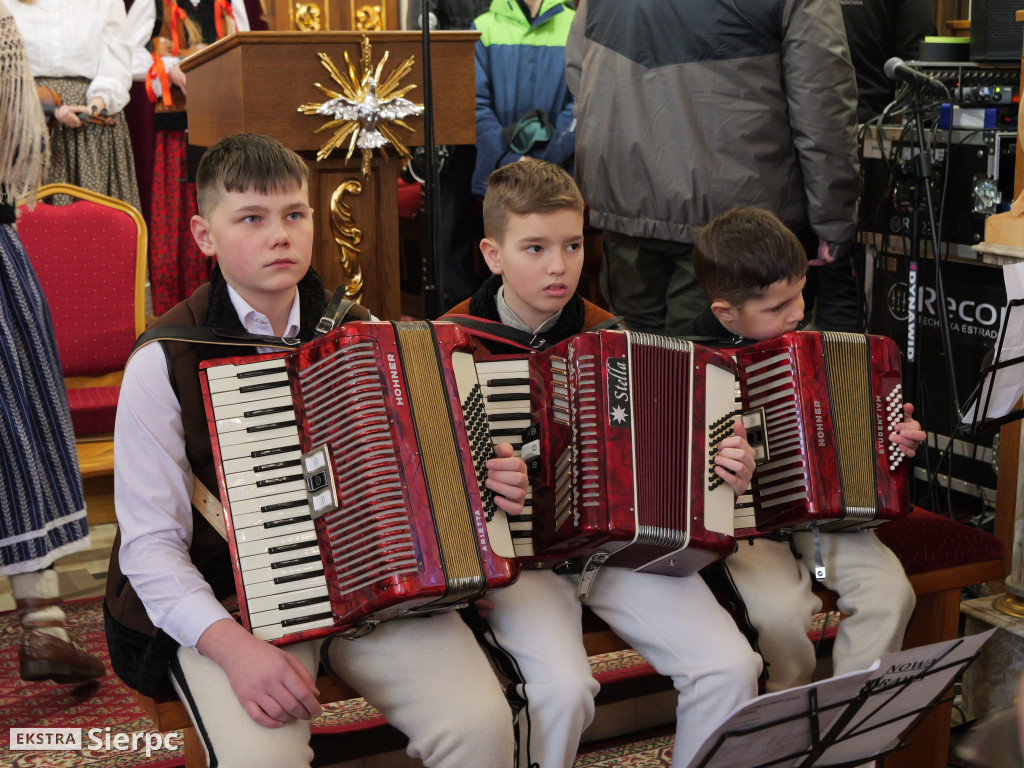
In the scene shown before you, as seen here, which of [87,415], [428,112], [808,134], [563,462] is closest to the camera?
[563,462]

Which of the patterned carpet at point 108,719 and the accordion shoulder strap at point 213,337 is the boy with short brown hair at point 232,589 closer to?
the accordion shoulder strap at point 213,337

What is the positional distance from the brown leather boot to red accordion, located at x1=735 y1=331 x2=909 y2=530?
1598 millimetres

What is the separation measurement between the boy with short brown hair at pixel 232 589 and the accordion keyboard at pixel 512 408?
170mm

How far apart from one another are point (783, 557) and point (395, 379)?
964mm

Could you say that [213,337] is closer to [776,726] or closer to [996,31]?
[776,726]

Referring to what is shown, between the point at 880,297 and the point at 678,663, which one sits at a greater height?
the point at 880,297

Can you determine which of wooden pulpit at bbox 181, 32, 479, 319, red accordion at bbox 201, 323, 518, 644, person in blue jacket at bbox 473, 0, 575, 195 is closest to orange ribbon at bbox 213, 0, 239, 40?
person in blue jacket at bbox 473, 0, 575, 195

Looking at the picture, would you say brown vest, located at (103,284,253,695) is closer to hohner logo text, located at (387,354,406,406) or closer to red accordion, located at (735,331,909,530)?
hohner logo text, located at (387,354,406,406)

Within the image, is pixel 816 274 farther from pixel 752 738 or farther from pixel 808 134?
pixel 752 738

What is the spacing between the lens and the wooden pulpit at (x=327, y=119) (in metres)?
3.01

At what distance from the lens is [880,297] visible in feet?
12.7

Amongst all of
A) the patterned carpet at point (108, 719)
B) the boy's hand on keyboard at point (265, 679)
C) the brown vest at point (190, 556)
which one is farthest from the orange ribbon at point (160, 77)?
the boy's hand on keyboard at point (265, 679)

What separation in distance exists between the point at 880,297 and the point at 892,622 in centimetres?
195

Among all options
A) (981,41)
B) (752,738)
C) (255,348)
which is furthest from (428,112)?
(752,738)
